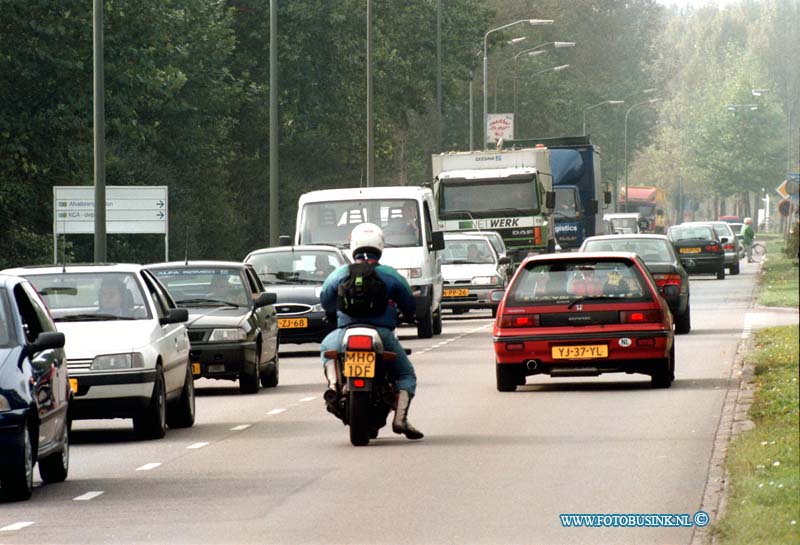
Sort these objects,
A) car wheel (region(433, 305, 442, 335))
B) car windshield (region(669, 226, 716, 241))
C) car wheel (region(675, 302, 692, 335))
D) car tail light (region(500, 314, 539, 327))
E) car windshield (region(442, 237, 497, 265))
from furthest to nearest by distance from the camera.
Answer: car windshield (region(669, 226, 716, 241)) → car windshield (region(442, 237, 497, 265)) → car wheel (region(433, 305, 442, 335)) → car wheel (region(675, 302, 692, 335)) → car tail light (region(500, 314, 539, 327))

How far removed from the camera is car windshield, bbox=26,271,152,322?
1672 cm

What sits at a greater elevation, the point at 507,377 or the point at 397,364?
the point at 397,364

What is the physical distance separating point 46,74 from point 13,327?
24667 millimetres

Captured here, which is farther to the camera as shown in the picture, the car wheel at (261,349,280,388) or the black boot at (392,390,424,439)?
the car wheel at (261,349,280,388)

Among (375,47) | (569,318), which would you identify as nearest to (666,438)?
(569,318)

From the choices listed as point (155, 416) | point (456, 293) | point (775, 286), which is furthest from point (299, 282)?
point (775, 286)

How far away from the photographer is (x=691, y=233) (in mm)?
58281

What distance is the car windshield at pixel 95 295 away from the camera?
16.7 meters

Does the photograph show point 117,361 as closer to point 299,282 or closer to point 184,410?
point 184,410

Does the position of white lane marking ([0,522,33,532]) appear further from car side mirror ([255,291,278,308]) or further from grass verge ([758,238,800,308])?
grass verge ([758,238,800,308])

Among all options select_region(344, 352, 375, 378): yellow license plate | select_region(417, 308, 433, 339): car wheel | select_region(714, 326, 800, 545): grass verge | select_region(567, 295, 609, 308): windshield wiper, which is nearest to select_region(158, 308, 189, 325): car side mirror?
select_region(344, 352, 375, 378): yellow license plate

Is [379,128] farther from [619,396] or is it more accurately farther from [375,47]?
[619,396]

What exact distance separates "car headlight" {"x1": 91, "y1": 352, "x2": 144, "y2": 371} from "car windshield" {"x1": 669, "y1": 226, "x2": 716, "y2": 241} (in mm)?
42868

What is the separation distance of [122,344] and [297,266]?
12321 millimetres
